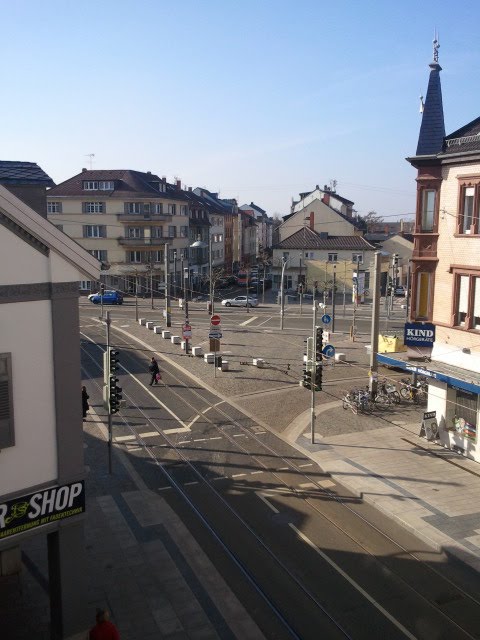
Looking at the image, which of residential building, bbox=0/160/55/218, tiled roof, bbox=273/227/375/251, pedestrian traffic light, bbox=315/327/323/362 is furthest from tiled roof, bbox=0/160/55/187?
tiled roof, bbox=273/227/375/251

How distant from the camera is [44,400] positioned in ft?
34.7

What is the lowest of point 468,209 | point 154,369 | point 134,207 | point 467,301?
point 154,369

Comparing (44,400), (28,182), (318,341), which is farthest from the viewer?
(318,341)

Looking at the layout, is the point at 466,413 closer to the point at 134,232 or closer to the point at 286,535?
the point at 286,535

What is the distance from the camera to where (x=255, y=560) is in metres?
14.8

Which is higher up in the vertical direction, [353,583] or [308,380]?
[308,380]

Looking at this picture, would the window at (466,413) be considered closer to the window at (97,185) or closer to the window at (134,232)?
the window at (134,232)

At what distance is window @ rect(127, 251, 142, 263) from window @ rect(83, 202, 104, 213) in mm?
5725

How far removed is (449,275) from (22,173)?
15.6 metres

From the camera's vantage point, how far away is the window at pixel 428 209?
2342cm

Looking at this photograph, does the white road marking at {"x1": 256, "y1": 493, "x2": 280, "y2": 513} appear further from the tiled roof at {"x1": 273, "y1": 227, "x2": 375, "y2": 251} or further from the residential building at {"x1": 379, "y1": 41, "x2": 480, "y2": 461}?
the tiled roof at {"x1": 273, "y1": 227, "x2": 375, "y2": 251}

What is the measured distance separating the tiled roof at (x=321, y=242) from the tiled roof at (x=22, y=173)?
65.1 m

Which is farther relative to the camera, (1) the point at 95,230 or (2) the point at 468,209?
(1) the point at 95,230

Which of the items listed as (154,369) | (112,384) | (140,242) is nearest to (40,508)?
(112,384)
